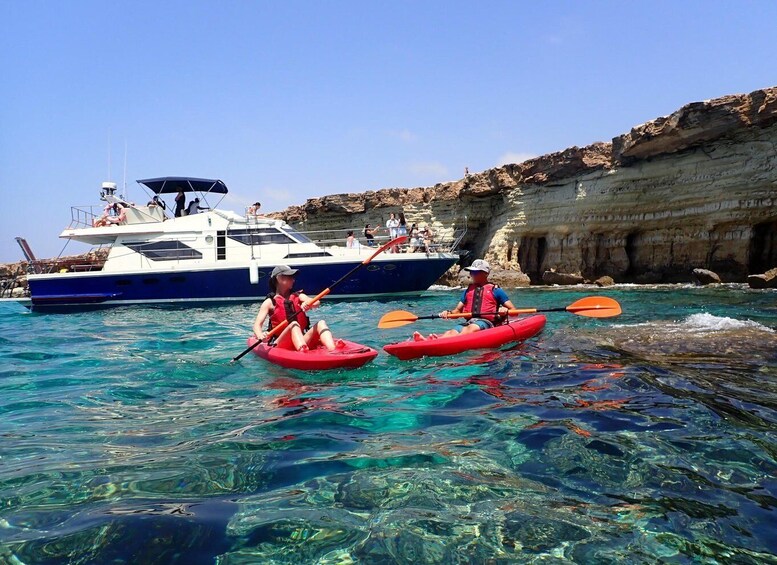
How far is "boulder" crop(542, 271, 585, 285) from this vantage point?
21203 mm

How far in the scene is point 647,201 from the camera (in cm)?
1914

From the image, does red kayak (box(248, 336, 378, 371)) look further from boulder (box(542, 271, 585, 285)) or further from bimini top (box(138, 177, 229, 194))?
boulder (box(542, 271, 585, 285))

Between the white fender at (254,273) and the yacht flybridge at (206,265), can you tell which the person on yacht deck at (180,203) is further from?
the white fender at (254,273)

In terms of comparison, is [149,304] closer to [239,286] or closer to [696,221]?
[239,286]

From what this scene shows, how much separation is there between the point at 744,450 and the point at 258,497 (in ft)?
9.30

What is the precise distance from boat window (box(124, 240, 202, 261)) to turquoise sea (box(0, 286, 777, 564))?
10461 mm

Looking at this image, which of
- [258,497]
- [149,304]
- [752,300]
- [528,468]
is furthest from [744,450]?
[149,304]

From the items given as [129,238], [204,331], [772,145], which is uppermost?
[772,145]

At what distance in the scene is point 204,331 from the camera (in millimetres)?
10562

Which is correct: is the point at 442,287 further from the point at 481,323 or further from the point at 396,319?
the point at 481,323

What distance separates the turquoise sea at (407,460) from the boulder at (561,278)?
1473 cm

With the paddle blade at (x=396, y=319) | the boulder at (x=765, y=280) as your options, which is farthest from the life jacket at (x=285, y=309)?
the boulder at (x=765, y=280)

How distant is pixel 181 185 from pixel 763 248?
63.5ft

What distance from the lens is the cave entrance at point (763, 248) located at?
17406 mm
